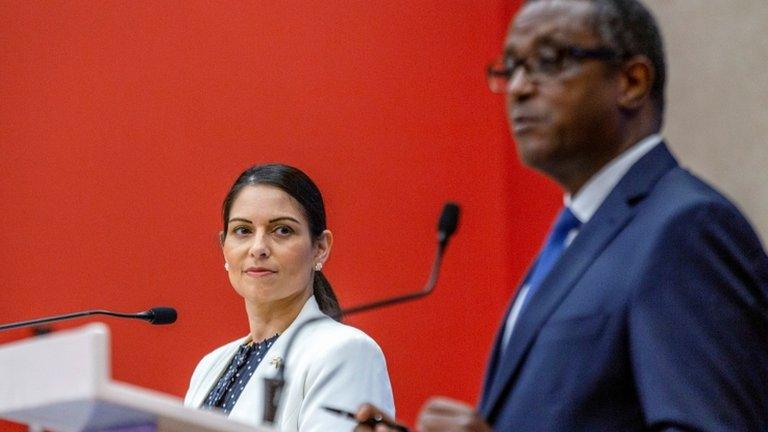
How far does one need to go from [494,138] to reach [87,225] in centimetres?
155

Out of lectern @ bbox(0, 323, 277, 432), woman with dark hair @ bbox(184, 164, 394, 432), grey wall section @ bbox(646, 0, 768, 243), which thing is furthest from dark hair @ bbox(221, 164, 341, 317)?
lectern @ bbox(0, 323, 277, 432)

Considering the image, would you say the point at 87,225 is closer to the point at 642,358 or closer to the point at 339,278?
the point at 339,278

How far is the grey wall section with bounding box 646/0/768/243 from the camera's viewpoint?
3.57 m

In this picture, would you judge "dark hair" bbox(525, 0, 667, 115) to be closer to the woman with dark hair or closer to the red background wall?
the woman with dark hair

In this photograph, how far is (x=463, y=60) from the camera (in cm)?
498

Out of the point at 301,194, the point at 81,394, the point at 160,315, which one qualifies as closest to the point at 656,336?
the point at 81,394

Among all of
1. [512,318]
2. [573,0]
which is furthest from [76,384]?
[573,0]

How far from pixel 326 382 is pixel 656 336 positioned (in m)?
1.44

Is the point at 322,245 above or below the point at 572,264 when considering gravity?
below

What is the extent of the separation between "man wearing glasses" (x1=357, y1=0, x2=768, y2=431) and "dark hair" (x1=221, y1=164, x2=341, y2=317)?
172 centimetres

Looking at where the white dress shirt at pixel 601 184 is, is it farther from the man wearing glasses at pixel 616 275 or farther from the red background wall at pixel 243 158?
the red background wall at pixel 243 158

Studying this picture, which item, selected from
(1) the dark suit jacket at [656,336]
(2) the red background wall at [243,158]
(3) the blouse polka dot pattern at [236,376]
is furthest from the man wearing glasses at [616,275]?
(2) the red background wall at [243,158]

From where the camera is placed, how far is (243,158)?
16.0 ft

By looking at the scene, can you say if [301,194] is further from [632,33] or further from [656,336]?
[656,336]
